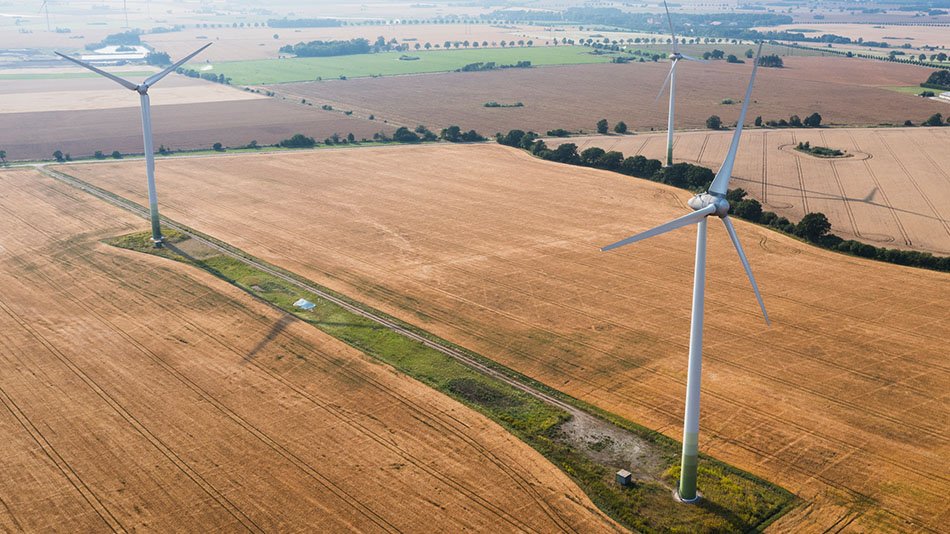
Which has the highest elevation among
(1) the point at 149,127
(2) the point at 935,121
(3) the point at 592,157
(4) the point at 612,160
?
(1) the point at 149,127

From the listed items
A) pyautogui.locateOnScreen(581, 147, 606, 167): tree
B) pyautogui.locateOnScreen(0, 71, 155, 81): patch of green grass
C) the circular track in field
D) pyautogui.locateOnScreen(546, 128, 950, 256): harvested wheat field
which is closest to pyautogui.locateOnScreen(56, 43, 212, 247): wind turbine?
pyautogui.locateOnScreen(581, 147, 606, 167): tree

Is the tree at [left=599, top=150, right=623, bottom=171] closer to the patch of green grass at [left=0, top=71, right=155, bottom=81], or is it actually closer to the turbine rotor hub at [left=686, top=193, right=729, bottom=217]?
the turbine rotor hub at [left=686, top=193, right=729, bottom=217]

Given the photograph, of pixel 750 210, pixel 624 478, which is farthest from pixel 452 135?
pixel 624 478

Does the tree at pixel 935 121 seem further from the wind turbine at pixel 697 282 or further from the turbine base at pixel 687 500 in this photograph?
the turbine base at pixel 687 500

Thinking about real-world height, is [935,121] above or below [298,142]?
above

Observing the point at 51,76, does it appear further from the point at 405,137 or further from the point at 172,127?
the point at 405,137
